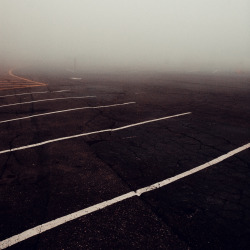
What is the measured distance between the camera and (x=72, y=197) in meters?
3.45

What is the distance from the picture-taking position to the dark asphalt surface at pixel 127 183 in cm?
278

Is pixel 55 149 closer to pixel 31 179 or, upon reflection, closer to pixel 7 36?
pixel 31 179

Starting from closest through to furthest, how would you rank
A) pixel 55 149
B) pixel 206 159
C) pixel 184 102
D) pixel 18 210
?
pixel 18 210
pixel 206 159
pixel 55 149
pixel 184 102

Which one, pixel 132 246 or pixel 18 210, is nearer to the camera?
pixel 132 246

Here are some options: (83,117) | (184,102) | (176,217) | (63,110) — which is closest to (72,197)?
(176,217)

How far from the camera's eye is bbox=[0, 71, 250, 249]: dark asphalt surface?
2.78 meters

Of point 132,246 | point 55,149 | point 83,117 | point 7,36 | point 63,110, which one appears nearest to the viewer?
point 132,246

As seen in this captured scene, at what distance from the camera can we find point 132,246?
2.62 metres

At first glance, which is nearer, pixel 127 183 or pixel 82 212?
pixel 82 212

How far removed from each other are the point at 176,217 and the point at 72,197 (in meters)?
1.53

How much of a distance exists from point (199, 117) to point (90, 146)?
429 cm

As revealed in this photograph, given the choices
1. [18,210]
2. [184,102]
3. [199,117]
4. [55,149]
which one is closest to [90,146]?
[55,149]

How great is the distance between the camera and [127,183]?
3832 millimetres

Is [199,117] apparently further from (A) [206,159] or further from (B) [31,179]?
(B) [31,179]
